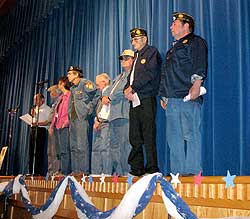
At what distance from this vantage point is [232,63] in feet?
9.69

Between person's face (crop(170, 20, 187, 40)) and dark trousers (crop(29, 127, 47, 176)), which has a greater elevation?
person's face (crop(170, 20, 187, 40))

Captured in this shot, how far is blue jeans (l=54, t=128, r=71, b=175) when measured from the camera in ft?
15.4

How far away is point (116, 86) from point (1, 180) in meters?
3.38

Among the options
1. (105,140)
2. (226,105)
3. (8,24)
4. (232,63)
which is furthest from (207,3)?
(8,24)

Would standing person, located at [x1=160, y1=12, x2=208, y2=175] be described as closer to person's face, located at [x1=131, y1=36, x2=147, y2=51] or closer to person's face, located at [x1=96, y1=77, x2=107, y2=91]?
person's face, located at [x1=131, y1=36, x2=147, y2=51]

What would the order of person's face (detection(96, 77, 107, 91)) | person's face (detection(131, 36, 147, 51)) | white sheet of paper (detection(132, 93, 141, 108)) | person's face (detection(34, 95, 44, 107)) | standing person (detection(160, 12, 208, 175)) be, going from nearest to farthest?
standing person (detection(160, 12, 208, 175)) → white sheet of paper (detection(132, 93, 141, 108)) → person's face (detection(131, 36, 147, 51)) → person's face (detection(96, 77, 107, 91)) → person's face (detection(34, 95, 44, 107))

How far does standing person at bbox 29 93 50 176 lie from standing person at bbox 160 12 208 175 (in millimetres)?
3051

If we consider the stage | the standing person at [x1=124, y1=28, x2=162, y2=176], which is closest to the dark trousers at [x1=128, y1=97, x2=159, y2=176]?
the standing person at [x1=124, y1=28, x2=162, y2=176]

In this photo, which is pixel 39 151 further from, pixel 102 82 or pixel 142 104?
pixel 142 104

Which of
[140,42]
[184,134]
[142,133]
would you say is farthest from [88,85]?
[184,134]

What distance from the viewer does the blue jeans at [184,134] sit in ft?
9.10

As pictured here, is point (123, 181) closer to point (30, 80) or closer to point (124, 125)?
point (124, 125)

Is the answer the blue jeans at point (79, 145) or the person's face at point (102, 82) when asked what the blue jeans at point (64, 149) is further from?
the person's face at point (102, 82)

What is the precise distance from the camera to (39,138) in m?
6.09
